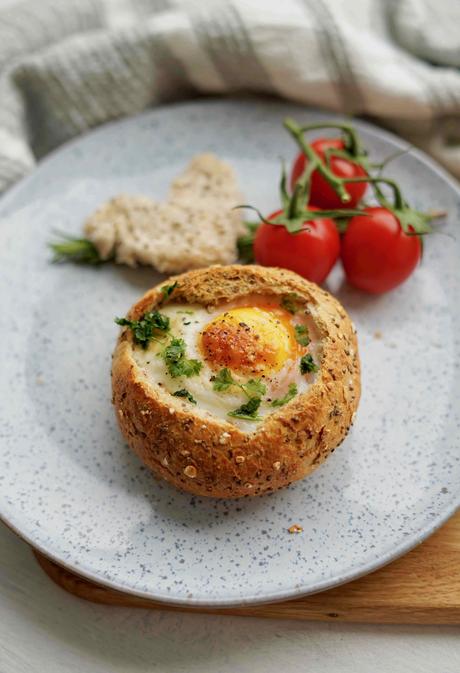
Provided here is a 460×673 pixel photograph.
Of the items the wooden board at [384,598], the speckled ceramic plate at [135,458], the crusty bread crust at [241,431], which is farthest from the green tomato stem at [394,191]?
A: the wooden board at [384,598]

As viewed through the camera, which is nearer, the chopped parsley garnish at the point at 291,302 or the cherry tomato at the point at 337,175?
the chopped parsley garnish at the point at 291,302

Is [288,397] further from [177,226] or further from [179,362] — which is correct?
[177,226]

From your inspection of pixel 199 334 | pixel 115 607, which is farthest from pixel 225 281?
pixel 115 607

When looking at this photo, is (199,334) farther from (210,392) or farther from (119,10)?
(119,10)

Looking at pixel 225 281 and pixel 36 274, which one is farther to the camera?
pixel 36 274

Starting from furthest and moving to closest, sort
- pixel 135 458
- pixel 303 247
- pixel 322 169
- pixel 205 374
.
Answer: pixel 322 169 → pixel 303 247 → pixel 135 458 → pixel 205 374

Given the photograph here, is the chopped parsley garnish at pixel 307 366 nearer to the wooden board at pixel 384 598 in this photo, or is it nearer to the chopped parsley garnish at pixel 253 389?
the chopped parsley garnish at pixel 253 389

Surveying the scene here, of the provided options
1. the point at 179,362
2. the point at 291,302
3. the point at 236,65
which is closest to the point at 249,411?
the point at 179,362
